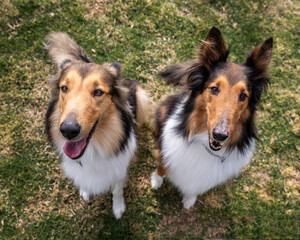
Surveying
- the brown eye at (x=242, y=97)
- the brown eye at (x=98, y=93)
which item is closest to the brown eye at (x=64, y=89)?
the brown eye at (x=98, y=93)

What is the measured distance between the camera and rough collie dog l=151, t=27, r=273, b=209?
2239 mm

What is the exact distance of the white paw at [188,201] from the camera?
144 inches

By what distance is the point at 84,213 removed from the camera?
3.62m

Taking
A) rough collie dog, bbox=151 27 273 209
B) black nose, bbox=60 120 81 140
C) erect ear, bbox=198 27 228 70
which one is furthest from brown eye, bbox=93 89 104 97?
erect ear, bbox=198 27 228 70

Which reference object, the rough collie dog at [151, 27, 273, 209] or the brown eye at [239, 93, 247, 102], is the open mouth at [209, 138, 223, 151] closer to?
the rough collie dog at [151, 27, 273, 209]

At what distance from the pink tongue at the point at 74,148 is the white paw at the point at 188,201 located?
2.07 metres

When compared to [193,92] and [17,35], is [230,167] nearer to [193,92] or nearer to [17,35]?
[193,92]

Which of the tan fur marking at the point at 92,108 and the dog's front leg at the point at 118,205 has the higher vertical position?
the tan fur marking at the point at 92,108

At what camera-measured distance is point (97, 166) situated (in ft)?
8.90

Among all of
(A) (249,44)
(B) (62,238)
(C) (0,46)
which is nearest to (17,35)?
(C) (0,46)

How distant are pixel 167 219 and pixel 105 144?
1.90 meters

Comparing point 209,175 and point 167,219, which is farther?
point 167,219

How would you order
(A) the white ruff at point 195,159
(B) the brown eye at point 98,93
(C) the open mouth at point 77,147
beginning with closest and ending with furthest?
(C) the open mouth at point 77,147 → (B) the brown eye at point 98,93 → (A) the white ruff at point 195,159

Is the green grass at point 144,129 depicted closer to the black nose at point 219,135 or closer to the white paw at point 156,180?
the white paw at point 156,180
